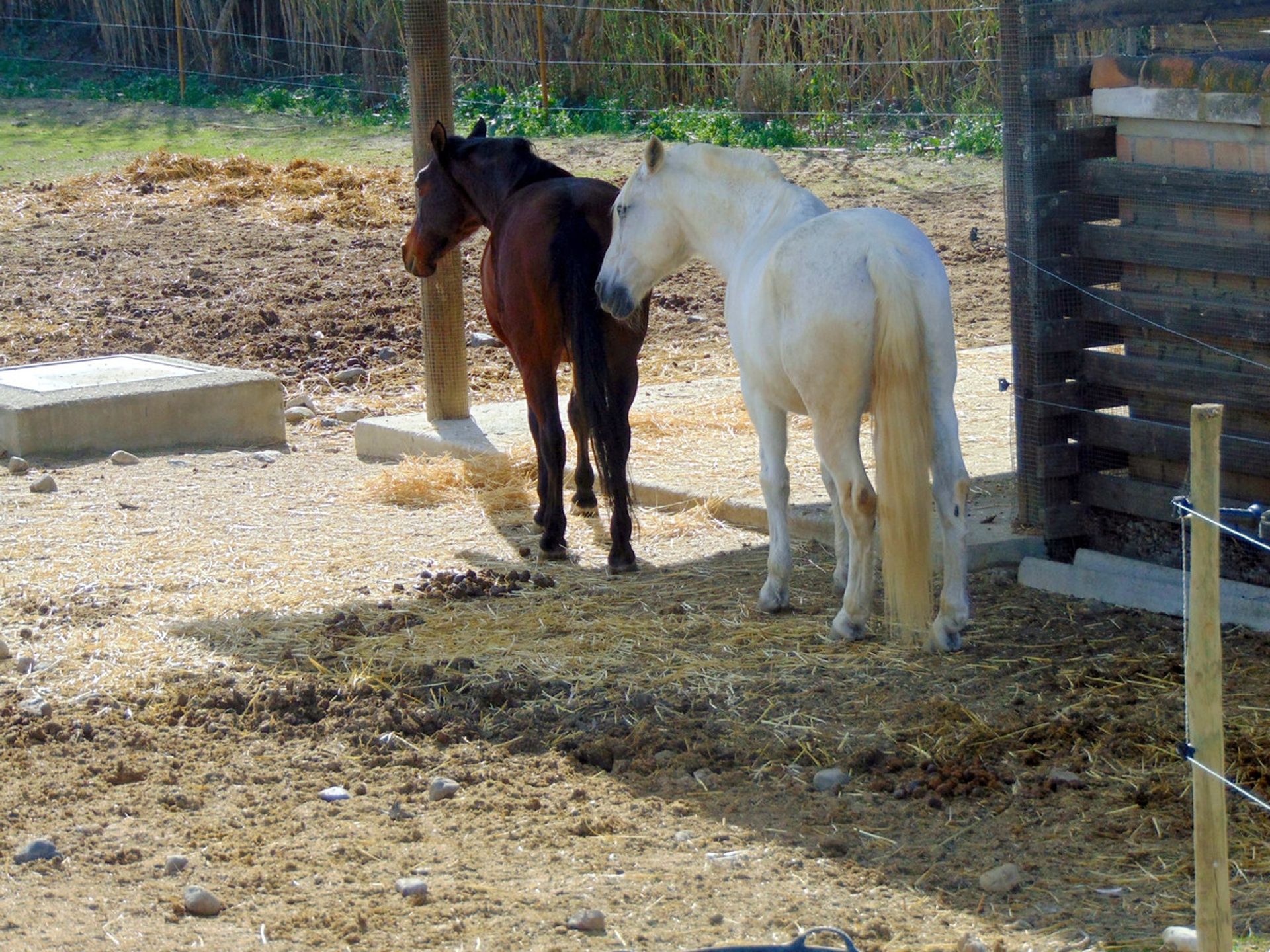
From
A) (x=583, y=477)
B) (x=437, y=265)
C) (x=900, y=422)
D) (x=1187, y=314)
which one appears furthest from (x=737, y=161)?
(x=437, y=265)

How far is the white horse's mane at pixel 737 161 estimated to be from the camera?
550cm

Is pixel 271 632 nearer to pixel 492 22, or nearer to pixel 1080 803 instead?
pixel 1080 803

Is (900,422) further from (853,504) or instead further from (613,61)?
(613,61)

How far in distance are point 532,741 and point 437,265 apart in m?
4.61

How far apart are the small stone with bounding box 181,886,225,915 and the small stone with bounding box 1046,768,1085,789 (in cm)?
210

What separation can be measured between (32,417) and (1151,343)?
223 inches

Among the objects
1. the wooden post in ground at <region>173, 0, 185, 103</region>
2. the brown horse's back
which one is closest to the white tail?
the brown horse's back

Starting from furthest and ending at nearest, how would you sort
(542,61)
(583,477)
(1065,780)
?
(542,61) → (583,477) → (1065,780)

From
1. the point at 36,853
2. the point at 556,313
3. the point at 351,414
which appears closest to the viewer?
the point at 36,853

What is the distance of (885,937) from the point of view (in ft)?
10.6

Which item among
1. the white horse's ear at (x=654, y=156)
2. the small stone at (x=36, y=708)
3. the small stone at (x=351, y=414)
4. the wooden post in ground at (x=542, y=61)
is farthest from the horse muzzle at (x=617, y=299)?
the wooden post in ground at (x=542, y=61)

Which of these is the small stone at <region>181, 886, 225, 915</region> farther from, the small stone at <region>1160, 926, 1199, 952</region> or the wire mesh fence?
the wire mesh fence

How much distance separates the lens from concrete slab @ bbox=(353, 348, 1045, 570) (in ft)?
21.2

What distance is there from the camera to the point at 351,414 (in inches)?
360
